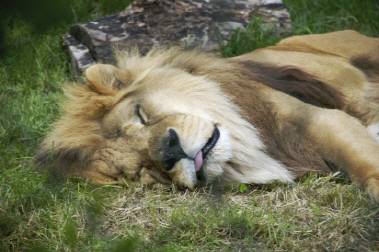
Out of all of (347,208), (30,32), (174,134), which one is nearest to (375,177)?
(347,208)

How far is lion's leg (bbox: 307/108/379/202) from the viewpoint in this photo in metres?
2.73

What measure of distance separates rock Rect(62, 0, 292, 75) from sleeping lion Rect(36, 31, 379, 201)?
1.19 metres

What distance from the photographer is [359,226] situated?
2432 mm

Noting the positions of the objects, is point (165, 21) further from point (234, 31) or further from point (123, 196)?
point (123, 196)

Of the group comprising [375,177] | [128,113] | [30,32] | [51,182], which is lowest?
[51,182]

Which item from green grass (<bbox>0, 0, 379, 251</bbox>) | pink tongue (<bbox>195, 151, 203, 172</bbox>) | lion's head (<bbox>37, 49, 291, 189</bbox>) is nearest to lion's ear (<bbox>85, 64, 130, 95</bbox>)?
lion's head (<bbox>37, 49, 291, 189</bbox>)

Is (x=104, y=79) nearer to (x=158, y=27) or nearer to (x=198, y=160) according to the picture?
(x=198, y=160)

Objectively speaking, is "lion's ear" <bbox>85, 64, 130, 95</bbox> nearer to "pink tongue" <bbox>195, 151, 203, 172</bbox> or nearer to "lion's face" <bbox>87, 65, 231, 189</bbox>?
"lion's face" <bbox>87, 65, 231, 189</bbox>

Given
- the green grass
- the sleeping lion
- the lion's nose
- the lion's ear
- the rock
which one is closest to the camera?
the green grass

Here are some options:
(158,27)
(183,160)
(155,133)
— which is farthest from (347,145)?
(158,27)

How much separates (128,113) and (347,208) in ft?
4.54

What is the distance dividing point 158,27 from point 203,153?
2395 mm

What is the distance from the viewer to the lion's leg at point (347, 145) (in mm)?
2727

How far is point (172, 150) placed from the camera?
267 centimetres
